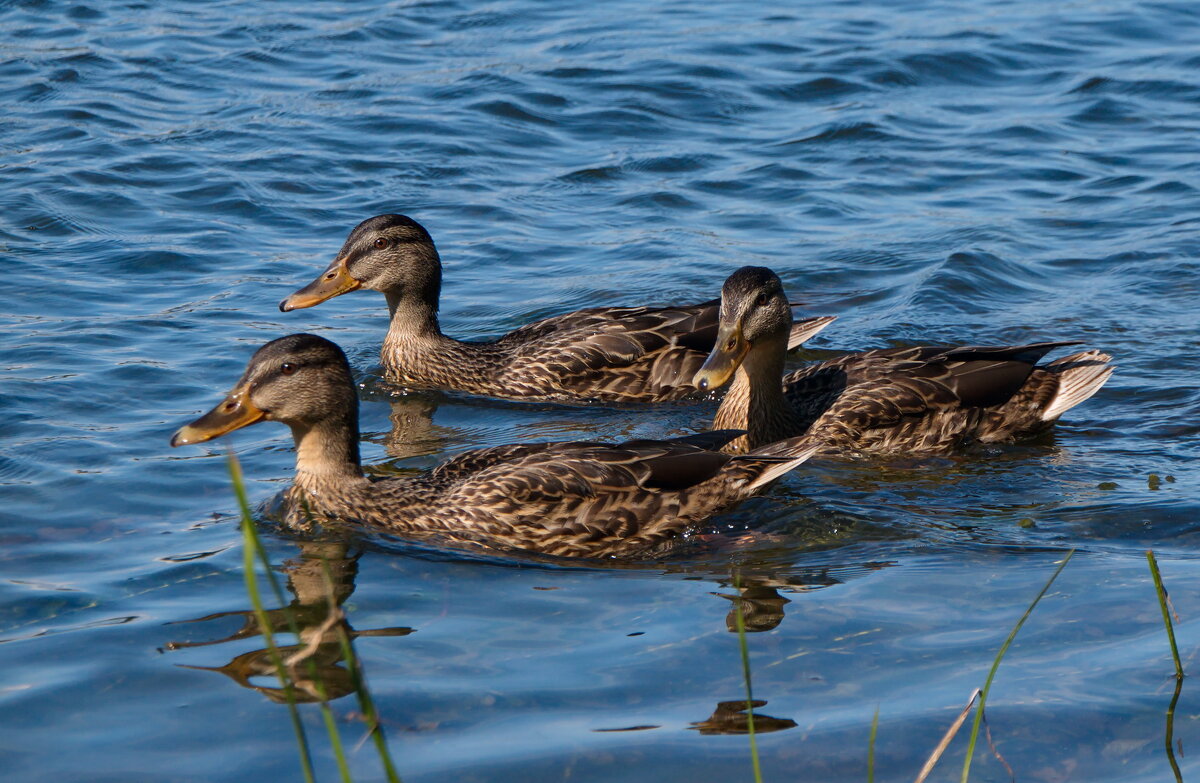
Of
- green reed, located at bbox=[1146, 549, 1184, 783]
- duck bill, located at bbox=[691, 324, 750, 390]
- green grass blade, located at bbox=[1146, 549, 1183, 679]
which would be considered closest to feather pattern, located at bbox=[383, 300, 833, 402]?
duck bill, located at bbox=[691, 324, 750, 390]

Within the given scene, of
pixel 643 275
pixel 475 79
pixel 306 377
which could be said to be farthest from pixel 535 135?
pixel 306 377

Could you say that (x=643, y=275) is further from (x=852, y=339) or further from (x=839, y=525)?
(x=839, y=525)

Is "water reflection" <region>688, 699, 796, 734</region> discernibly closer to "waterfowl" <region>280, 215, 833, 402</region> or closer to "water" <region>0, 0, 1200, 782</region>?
"water" <region>0, 0, 1200, 782</region>

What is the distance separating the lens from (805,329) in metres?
10.6

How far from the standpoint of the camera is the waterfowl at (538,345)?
10.6m

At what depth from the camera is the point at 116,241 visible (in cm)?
1262

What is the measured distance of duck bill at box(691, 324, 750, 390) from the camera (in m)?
9.03

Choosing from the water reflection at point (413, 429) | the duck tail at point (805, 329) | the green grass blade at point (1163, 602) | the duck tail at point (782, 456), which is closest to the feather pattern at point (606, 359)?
the duck tail at point (805, 329)

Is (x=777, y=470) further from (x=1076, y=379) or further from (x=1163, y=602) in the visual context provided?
(x=1163, y=602)

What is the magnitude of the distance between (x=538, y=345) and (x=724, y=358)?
2.00 m

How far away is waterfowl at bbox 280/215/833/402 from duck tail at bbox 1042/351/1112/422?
1657mm

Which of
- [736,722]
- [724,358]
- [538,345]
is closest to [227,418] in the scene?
[724,358]

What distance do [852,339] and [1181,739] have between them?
622cm

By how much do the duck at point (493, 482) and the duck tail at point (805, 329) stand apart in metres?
2.37
